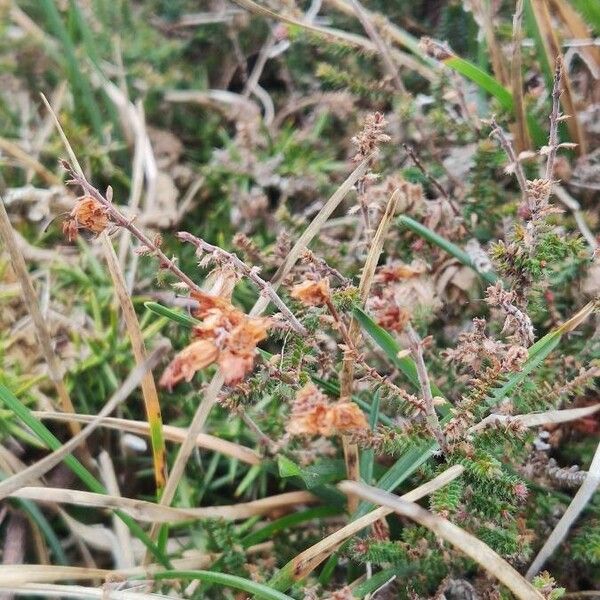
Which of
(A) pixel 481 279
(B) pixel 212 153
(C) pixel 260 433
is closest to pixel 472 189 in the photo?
(A) pixel 481 279

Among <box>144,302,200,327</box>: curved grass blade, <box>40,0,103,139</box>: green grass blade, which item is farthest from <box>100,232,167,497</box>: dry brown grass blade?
<box>40,0,103,139</box>: green grass blade

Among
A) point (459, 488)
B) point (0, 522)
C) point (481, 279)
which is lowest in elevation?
point (0, 522)

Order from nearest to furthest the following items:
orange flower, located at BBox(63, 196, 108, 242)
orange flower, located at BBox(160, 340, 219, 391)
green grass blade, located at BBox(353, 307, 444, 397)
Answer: orange flower, located at BBox(160, 340, 219, 391) → orange flower, located at BBox(63, 196, 108, 242) → green grass blade, located at BBox(353, 307, 444, 397)

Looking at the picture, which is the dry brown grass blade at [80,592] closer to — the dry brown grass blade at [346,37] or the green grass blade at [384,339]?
the green grass blade at [384,339]

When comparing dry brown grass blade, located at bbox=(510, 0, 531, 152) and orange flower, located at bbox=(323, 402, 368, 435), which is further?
dry brown grass blade, located at bbox=(510, 0, 531, 152)

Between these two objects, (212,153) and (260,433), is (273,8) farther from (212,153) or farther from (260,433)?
(260,433)

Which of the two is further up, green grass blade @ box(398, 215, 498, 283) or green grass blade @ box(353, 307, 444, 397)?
green grass blade @ box(398, 215, 498, 283)

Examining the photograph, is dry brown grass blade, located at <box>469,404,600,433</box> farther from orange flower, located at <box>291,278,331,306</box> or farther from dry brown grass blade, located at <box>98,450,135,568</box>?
dry brown grass blade, located at <box>98,450,135,568</box>
